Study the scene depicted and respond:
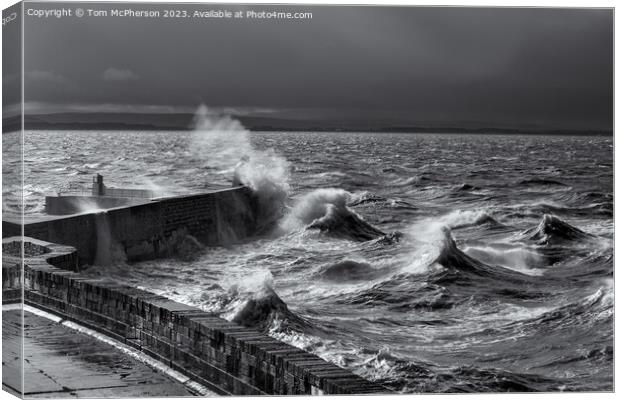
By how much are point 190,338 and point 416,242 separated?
283 centimetres

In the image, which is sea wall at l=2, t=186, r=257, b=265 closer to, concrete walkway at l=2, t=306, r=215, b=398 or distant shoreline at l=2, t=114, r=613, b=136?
distant shoreline at l=2, t=114, r=613, b=136

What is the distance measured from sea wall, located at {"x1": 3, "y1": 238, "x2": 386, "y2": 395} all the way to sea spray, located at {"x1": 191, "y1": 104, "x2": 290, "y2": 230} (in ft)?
4.76

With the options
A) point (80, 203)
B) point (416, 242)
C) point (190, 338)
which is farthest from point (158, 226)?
point (190, 338)

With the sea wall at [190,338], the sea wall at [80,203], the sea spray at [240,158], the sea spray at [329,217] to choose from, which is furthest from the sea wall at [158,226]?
the sea wall at [190,338]

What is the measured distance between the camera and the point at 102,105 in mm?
10883

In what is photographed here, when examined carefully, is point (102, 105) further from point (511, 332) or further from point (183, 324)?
point (511, 332)

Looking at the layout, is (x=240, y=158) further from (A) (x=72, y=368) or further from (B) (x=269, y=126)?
(A) (x=72, y=368)

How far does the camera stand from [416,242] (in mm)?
11867

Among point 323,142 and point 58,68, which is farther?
point 323,142

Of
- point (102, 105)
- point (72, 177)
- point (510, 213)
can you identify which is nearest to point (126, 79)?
point (102, 105)

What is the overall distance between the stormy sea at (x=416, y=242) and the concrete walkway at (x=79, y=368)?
3.52 ft

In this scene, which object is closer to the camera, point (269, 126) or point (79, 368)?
point (79, 368)

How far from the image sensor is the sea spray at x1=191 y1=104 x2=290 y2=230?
36.8 feet

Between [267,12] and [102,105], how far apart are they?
1647 mm
